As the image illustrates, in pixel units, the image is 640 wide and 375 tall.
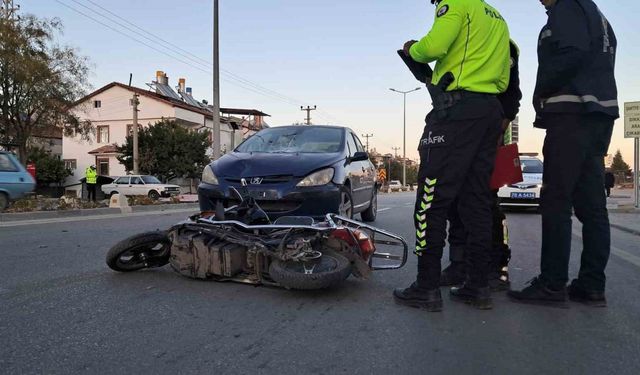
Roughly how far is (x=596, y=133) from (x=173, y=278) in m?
3.25

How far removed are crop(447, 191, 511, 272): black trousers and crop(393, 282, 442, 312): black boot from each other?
71 cm

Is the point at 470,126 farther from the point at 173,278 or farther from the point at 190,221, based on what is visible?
the point at 173,278

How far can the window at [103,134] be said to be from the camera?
1962 inches

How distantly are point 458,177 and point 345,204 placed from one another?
90.3 inches

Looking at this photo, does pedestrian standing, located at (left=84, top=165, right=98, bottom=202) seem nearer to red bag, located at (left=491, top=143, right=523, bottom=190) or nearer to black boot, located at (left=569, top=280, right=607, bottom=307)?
red bag, located at (left=491, top=143, right=523, bottom=190)

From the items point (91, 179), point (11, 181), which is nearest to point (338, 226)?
point (11, 181)

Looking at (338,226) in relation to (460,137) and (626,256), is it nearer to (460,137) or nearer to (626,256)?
(460,137)

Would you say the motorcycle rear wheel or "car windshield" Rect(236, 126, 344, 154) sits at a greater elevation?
"car windshield" Rect(236, 126, 344, 154)

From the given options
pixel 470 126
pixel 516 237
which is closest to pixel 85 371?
pixel 470 126

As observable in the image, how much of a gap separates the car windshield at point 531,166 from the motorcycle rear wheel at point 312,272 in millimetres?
10195

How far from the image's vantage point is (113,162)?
157ft

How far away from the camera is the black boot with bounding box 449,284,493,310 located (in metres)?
3.32

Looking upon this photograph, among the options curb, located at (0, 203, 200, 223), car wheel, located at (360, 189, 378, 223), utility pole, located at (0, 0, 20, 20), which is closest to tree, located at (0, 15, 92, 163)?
utility pole, located at (0, 0, 20, 20)

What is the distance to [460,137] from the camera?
3.20 m
